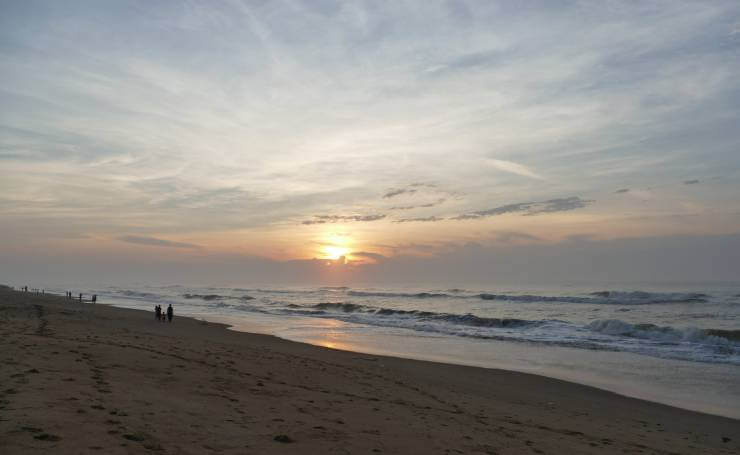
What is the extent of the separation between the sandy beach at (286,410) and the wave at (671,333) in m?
17.0

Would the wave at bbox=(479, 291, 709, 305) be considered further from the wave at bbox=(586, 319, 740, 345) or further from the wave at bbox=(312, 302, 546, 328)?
the wave at bbox=(586, 319, 740, 345)

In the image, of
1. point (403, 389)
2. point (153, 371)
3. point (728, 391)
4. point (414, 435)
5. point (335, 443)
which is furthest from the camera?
point (728, 391)

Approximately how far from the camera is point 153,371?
33.7 feet

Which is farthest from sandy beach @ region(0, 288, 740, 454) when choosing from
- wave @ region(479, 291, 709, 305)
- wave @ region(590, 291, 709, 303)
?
wave @ region(590, 291, 709, 303)

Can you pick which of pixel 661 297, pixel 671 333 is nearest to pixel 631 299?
pixel 661 297

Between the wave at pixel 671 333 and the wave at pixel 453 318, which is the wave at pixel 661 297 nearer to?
the wave at pixel 453 318

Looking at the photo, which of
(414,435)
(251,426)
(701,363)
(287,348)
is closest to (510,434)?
(414,435)

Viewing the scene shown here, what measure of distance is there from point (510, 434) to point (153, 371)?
7.21m

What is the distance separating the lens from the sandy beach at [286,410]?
6008 millimetres

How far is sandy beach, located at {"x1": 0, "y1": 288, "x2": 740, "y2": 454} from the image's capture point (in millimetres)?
6008

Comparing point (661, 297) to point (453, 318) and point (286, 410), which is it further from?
point (286, 410)

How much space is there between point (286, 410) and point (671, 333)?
2905 cm

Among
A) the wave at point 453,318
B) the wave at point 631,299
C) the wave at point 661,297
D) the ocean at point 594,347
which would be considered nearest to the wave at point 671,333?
the ocean at point 594,347

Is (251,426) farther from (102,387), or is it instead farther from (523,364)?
(523,364)
